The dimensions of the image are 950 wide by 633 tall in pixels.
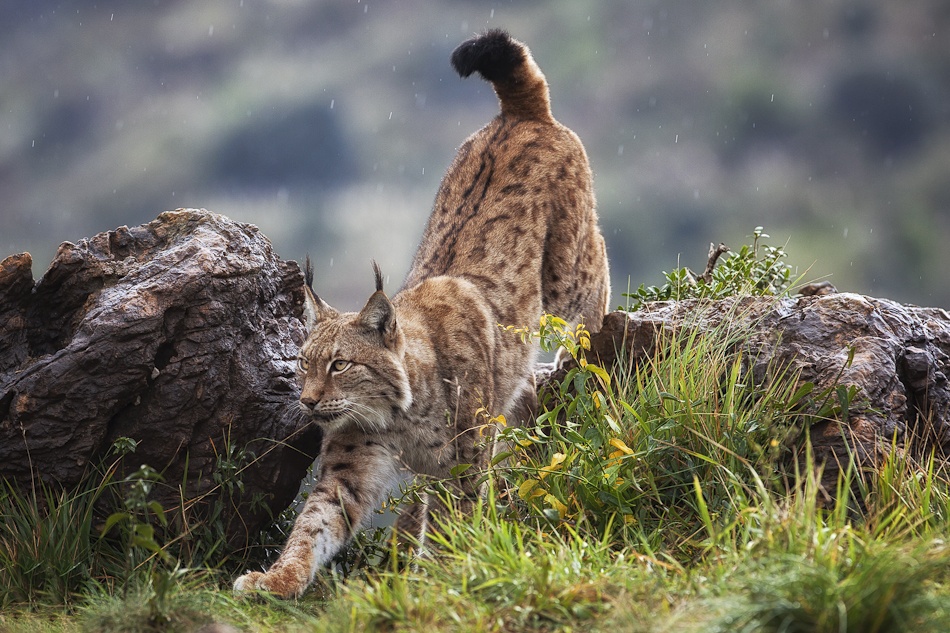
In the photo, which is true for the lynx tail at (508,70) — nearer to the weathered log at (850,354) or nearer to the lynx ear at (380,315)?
the weathered log at (850,354)

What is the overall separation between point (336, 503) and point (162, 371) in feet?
3.91

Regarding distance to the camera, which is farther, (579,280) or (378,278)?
(579,280)

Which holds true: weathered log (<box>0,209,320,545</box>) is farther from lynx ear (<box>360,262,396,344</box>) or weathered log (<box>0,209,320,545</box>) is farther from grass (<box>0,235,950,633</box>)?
Result: lynx ear (<box>360,262,396,344</box>)

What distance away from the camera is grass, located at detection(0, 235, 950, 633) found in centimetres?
282

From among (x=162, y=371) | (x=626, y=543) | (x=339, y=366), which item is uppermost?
(x=339, y=366)

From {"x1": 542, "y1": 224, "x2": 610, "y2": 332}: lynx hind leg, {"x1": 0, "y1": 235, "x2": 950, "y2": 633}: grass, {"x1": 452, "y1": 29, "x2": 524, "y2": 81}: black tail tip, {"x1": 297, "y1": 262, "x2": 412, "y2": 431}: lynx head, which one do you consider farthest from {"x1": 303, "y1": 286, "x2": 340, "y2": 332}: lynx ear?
{"x1": 452, "y1": 29, "x2": 524, "y2": 81}: black tail tip

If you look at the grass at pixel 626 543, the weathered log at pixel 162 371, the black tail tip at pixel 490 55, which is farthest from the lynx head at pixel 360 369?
the black tail tip at pixel 490 55

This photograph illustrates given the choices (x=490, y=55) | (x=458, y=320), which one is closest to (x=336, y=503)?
(x=458, y=320)

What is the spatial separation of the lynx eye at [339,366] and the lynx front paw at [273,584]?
1.11 metres

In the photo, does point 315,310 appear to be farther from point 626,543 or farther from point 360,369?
point 626,543

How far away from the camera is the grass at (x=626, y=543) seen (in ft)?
9.27

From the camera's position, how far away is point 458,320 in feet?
18.5

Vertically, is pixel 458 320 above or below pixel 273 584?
above

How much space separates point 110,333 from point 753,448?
130 inches
